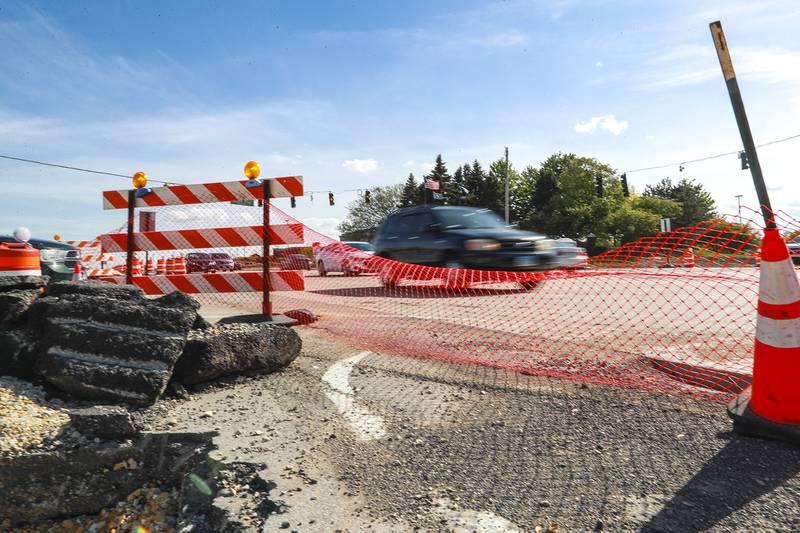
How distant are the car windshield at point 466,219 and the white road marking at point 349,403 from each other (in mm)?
5968

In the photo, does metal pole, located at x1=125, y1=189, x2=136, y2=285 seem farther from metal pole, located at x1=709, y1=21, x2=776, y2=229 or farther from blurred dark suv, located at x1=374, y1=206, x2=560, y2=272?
metal pole, located at x1=709, y1=21, x2=776, y2=229

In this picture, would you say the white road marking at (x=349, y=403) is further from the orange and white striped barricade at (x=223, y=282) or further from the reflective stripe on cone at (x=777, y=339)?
the reflective stripe on cone at (x=777, y=339)

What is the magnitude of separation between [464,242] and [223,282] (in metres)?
4.68

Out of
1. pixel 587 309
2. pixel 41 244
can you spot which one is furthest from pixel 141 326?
pixel 41 244

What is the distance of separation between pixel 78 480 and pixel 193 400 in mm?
788

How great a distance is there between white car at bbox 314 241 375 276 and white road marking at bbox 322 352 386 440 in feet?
13.4

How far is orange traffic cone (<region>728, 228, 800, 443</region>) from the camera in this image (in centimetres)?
260

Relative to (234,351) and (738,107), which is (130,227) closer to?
(234,351)

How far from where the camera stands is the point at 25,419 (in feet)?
8.95

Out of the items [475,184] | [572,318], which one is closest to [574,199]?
[475,184]

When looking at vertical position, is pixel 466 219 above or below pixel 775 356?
above

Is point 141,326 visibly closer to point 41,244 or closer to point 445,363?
point 445,363

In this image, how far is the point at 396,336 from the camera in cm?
518

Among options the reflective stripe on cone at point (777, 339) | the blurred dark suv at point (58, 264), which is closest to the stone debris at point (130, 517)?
the reflective stripe on cone at point (777, 339)
